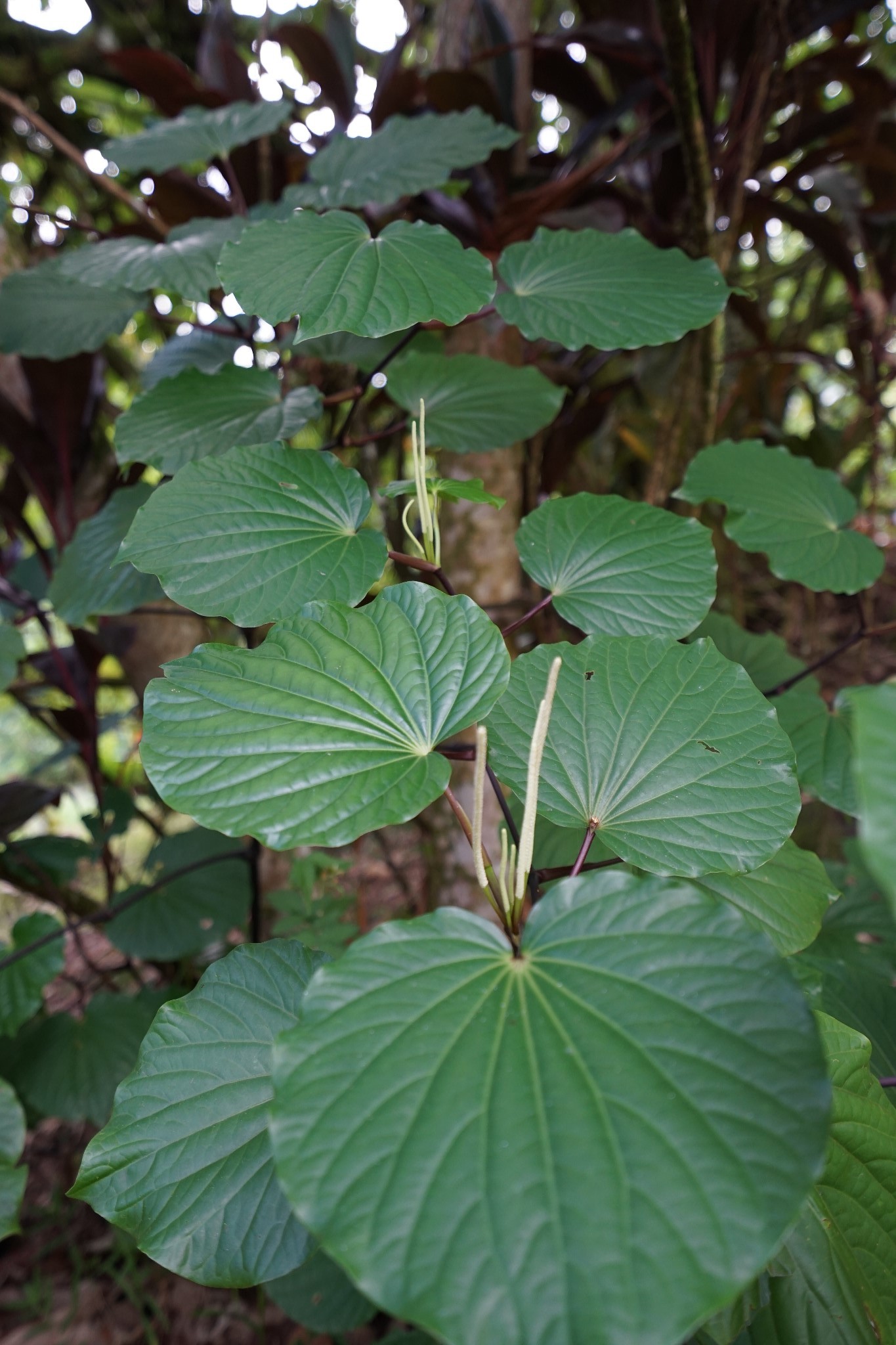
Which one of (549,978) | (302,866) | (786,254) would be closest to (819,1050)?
(549,978)

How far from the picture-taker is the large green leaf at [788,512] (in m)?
0.77

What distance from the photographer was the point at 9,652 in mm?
908

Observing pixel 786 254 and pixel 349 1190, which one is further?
pixel 786 254

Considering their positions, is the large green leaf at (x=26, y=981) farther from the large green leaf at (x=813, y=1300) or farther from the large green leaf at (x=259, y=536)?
the large green leaf at (x=813, y=1300)

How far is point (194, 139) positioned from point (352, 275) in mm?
610

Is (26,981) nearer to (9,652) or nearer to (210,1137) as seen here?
(9,652)

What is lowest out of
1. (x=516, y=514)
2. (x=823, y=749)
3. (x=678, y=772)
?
(x=823, y=749)

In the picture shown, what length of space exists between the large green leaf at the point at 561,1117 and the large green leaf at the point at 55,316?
876mm

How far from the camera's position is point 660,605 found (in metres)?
0.63

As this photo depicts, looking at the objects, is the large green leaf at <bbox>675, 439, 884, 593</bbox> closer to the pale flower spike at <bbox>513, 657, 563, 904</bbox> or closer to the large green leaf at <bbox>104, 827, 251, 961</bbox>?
the pale flower spike at <bbox>513, 657, 563, 904</bbox>

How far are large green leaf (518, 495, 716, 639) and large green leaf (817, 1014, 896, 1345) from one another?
35cm

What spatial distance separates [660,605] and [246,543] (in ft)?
1.19

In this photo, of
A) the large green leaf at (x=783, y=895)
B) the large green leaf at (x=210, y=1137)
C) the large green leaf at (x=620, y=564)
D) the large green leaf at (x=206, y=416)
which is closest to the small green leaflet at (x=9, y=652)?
the large green leaf at (x=206, y=416)

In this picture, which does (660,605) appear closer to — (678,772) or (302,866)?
(678,772)
